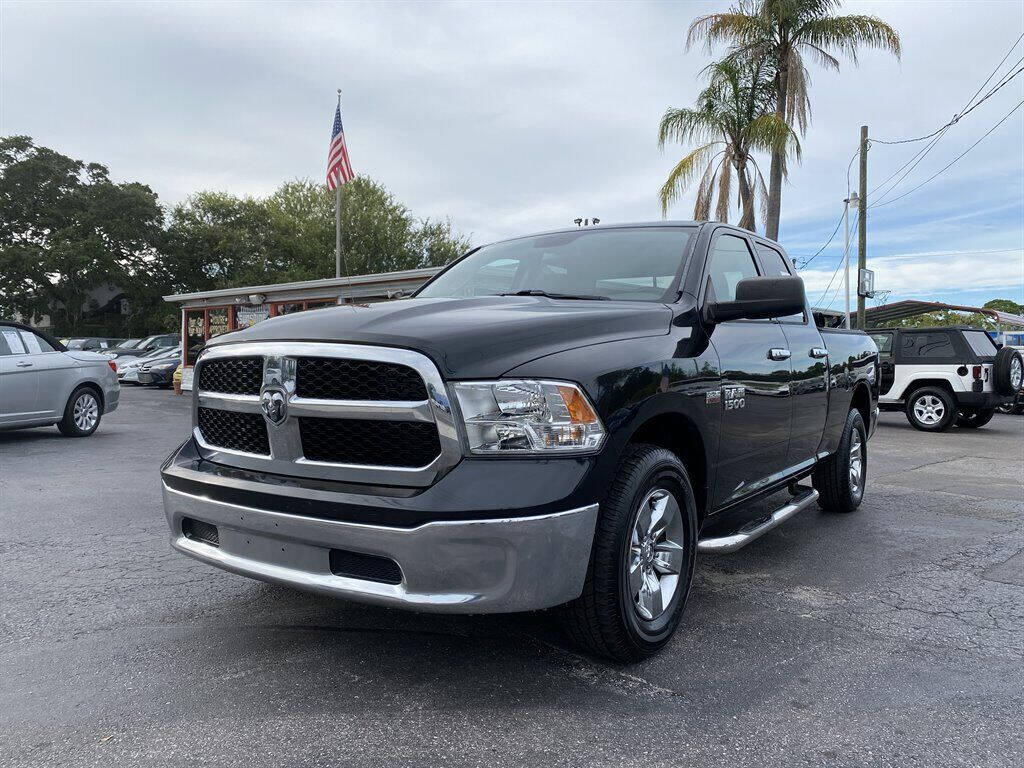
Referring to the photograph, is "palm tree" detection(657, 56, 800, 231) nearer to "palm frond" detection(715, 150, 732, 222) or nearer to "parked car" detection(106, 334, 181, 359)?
"palm frond" detection(715, 150, 732, 222)

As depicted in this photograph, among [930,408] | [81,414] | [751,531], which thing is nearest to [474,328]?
[751,531]

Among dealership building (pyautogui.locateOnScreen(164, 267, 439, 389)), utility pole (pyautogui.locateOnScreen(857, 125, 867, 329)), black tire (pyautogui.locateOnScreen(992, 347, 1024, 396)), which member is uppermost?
utility pole (pyautogui.locateOnScreen(857, 125, 867, 329))

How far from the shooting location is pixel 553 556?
2.58 metres

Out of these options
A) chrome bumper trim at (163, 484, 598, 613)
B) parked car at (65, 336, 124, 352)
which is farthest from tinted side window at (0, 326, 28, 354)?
parked car at (65, 336, 124, 352)

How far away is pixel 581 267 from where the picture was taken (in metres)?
4.05

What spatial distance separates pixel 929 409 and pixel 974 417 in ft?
4.52

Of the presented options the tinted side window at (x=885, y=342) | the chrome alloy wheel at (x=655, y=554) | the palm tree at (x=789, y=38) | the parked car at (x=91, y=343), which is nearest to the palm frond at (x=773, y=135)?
the palm tree at (x=789, y=38)

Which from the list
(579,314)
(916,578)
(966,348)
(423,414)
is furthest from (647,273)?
(966,348)

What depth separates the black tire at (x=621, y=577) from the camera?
2.78 meters

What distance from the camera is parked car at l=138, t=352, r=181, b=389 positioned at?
23797 mm

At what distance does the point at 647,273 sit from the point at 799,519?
286cm

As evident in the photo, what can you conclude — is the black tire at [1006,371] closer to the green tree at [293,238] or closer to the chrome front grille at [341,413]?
the chrome front grille at [341,413]

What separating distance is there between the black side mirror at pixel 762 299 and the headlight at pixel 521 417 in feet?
3.85

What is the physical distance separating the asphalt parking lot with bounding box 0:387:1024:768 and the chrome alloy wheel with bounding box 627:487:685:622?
25cm
